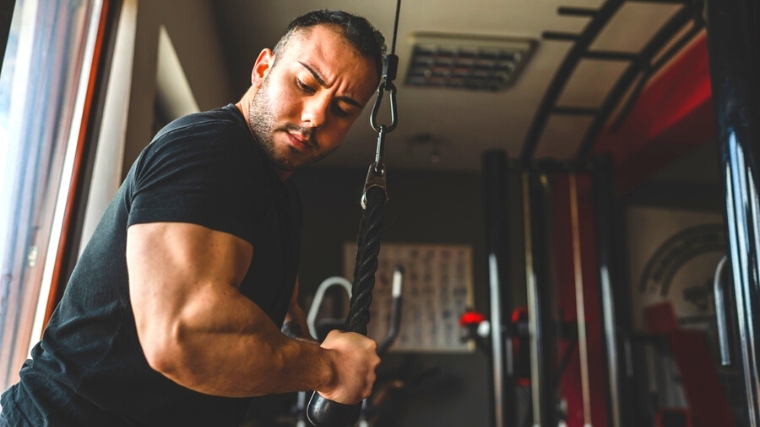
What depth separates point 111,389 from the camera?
100 cm

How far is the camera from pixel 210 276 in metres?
0.90

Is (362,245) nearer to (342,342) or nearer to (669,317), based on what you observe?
(342,342)

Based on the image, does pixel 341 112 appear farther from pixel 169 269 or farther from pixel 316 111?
pixel 169 269

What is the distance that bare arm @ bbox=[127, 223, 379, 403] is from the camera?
34.6 inches

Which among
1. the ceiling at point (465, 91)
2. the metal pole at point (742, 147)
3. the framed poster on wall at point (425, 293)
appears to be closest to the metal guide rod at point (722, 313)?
the metal pole at point (742, 147)

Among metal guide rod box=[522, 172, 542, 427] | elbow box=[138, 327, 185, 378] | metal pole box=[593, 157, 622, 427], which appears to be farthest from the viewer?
metal guide rod box=[522, 172, 542, 427]

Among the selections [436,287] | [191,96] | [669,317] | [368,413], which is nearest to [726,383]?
[669,317]

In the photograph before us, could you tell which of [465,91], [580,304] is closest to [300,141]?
[580,304]

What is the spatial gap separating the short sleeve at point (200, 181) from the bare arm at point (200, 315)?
2cm

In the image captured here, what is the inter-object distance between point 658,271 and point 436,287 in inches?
81.0

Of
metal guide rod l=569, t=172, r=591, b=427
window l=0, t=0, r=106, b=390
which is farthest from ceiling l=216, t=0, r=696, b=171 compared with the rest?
window l=0, t=0, r=106, b=390

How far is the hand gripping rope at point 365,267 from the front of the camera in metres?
1.00

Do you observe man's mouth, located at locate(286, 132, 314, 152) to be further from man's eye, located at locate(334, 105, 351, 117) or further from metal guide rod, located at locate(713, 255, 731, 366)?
metal guide rod, located at locate(713, 255, 731, 366)

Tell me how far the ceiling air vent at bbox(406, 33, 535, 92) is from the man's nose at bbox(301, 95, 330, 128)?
2803 millimetres
